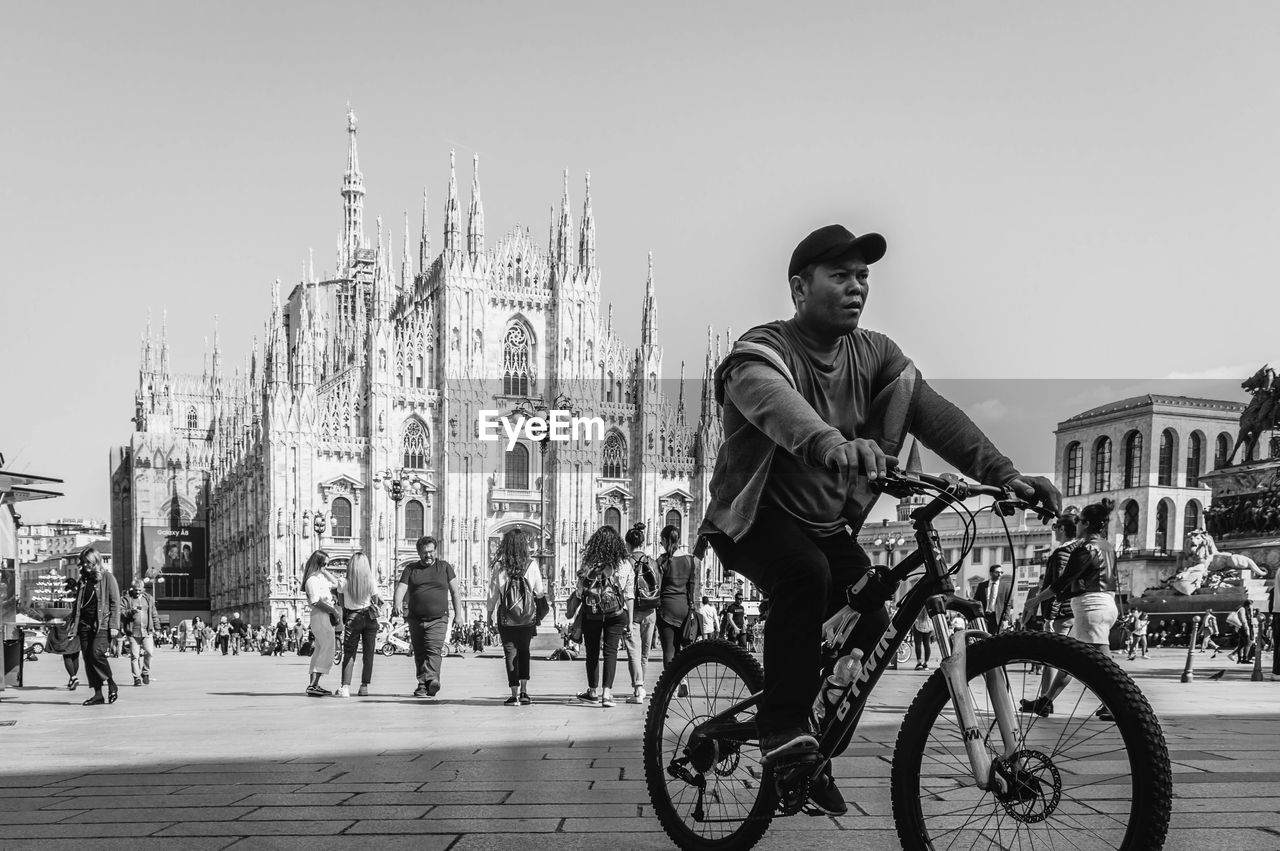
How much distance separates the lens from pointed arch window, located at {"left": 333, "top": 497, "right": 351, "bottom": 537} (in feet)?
183

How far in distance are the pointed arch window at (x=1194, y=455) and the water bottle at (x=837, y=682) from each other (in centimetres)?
6698

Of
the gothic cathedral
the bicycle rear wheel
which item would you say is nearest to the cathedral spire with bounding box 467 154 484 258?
the gothic cathedral

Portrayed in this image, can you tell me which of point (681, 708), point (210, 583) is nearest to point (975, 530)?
point (681, 708)

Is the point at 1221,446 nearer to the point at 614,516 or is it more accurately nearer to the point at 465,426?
the point at 614,516

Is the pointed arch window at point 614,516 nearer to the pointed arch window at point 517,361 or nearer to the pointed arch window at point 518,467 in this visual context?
the pointed arch window at point 518,467

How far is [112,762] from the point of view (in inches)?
228

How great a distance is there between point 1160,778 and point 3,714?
29.9ft

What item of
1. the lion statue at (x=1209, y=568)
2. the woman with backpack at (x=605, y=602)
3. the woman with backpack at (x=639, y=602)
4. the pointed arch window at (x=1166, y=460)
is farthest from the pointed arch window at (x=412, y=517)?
the woman with backpack at (x=605, y=602)

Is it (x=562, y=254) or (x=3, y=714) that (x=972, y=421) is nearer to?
(x=3, y=714)

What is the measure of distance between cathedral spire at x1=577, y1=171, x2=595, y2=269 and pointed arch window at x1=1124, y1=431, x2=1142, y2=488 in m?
29.5

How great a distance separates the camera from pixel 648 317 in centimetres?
6212

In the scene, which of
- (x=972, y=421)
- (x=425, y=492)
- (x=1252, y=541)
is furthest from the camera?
(x=425, y=492)

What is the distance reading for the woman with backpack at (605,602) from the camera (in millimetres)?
9789

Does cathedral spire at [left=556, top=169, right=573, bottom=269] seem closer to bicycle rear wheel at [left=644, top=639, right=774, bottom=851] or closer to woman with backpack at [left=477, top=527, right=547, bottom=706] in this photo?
woman with backpack at [left=477, top=527, right=547, bottom=706]
